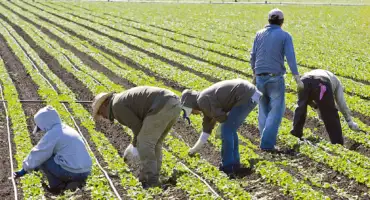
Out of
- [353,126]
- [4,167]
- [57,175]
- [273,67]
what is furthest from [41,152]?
[353,126]

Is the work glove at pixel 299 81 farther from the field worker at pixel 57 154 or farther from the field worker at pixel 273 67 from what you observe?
the field worker at pixel 57 154

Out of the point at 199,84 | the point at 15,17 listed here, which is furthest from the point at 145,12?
the point at 199,84

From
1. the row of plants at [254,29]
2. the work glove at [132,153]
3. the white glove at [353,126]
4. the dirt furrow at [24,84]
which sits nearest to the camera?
the work glove at [132,153]

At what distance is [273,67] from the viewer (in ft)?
35.1

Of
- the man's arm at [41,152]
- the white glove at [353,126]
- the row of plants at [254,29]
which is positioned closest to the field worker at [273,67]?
the white glove at [353,126]

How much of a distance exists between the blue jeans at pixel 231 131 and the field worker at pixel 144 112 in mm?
1053

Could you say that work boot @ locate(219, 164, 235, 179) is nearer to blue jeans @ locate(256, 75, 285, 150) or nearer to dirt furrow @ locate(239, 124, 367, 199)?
dirt furrow @ locate(239, 124, 367, 199)

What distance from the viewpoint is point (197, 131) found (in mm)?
12805

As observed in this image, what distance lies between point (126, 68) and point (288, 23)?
18368 mm

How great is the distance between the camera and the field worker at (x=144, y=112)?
8727mm

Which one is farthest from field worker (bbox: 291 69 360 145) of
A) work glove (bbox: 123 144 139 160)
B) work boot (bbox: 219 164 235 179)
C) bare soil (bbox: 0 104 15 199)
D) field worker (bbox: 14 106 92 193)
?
bare soil (bbox: 0 104 15 199)

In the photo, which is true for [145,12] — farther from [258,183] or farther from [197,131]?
[258,183]

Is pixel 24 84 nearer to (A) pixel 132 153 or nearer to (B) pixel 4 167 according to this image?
(B) pixel 4 167

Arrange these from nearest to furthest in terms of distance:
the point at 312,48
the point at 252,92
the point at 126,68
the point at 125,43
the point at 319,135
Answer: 1. the point at 252,92
2. the point at 319,135
3. the point at 126,68
4. the point at 312,48
5. the point at 125,43
